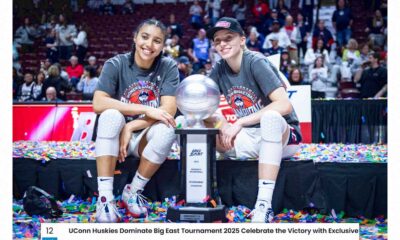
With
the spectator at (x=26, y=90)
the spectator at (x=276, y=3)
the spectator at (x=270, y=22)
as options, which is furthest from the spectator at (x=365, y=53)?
the spectator at (x=26, y=90)

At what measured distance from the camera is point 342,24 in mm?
9742

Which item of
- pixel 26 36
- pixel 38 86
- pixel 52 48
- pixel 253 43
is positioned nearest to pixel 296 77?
pixel 253 43

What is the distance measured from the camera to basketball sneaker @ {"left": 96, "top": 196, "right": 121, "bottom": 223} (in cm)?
271

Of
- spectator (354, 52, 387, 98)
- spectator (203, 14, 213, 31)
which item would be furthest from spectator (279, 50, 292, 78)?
spectator (203, 14, 213, 31)

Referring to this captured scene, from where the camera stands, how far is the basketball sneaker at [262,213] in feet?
8.61

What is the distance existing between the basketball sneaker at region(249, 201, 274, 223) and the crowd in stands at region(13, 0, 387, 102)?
452cm

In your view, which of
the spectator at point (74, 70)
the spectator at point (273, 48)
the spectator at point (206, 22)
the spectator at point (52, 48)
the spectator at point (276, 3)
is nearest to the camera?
the spectator at point (273, 48)

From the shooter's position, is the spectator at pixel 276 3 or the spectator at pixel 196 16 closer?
the spectator at pixel 276 3

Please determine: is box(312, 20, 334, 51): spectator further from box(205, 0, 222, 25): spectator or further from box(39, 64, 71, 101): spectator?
box(39, 64, 71, 101): spectator

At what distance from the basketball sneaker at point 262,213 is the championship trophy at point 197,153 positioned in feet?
0.54

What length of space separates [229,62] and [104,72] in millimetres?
661

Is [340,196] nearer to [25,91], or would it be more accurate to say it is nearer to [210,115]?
[210,115]

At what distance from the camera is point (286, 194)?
3.15m

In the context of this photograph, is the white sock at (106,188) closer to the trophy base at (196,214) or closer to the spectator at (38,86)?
the trophy base at (196,214)
